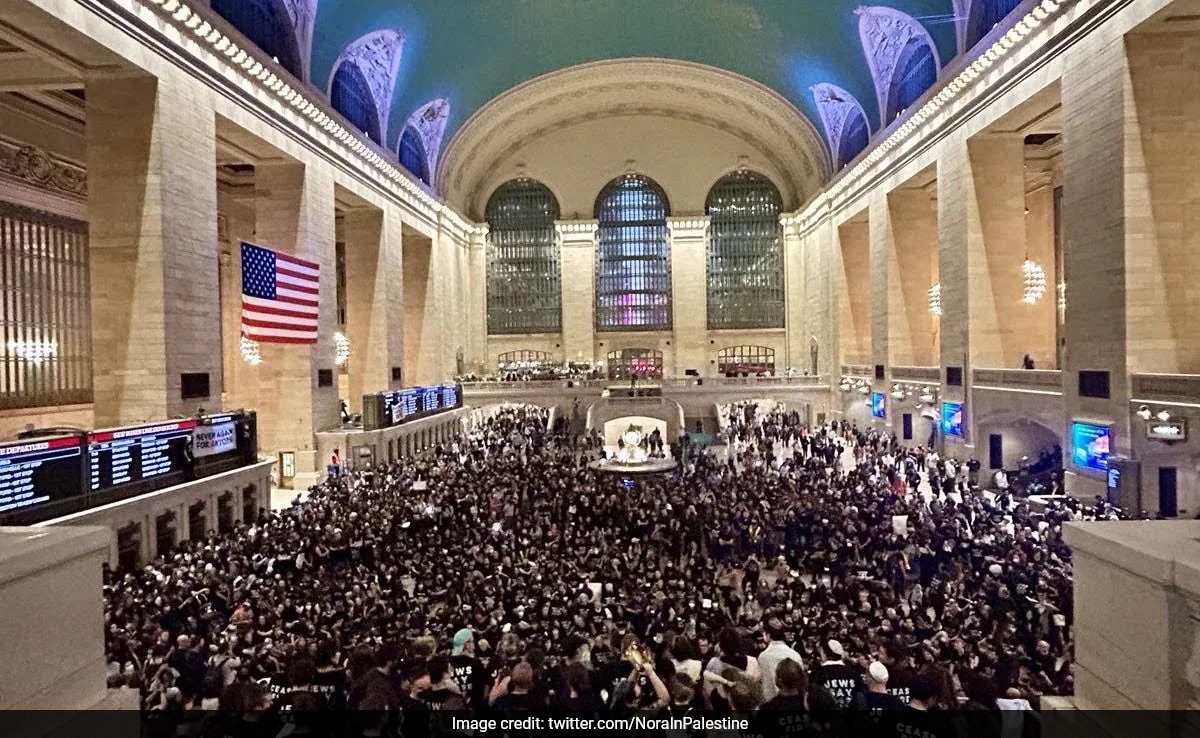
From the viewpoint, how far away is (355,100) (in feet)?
85.3

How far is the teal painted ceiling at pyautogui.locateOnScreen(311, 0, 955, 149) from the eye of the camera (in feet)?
77.2

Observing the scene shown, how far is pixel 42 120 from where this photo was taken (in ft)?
62.4

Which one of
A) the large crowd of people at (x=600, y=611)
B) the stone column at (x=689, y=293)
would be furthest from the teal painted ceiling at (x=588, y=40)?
the large crowd of people at (x=600, y=611)

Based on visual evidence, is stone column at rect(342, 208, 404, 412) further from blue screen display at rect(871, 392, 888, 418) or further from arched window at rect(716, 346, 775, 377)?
arched window at rect(716, 346, 775, 377)

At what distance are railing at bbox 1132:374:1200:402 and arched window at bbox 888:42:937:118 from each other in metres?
12.9

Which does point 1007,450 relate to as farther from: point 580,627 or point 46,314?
point 46,314

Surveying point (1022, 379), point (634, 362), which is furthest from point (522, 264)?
point (1022, 379)

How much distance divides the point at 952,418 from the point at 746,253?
23.3m

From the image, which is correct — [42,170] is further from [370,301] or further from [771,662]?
[771,662]

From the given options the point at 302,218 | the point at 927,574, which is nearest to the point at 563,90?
the point at 302,218

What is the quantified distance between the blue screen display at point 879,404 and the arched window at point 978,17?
12.0m

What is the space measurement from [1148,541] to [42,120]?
24.0m

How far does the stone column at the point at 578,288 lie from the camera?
43.3 m

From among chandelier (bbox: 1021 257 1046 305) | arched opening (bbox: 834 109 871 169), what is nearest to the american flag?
chandelier (bbox: 1021 257 1046 305)
